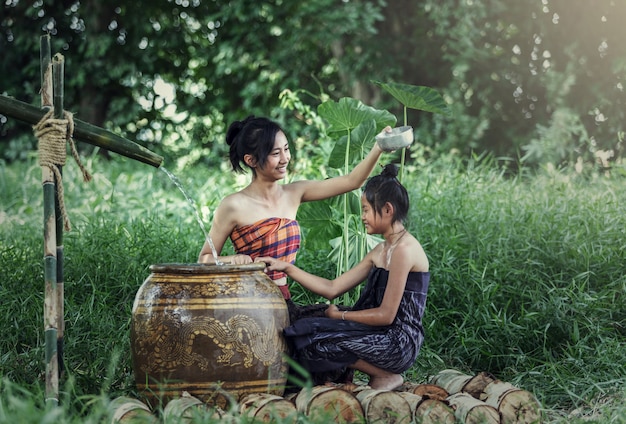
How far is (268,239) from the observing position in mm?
3506

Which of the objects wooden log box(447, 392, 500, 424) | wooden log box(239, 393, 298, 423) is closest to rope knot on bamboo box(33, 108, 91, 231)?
wooden log box(239, 393, 298, 423)

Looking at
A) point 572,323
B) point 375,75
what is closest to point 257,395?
point 572,323

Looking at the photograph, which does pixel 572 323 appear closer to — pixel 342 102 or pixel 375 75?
pixel 342 102

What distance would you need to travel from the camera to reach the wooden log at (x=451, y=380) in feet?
11.0

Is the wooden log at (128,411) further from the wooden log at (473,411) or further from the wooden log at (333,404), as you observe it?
the wooden log at (473,411)

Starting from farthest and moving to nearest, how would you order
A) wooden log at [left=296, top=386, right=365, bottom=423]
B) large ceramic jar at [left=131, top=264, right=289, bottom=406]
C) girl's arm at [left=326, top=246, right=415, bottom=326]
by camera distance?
girl's arm at [left=326, top=246, right=415, bottom=326] < large ceramic jar at [left=131, top=264, right=289, bottom=406] < wooden log at [left=296, top=386, right=365, bottom=423]

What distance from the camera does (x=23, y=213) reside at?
22.5ft

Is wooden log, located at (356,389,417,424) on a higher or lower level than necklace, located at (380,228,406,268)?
lower

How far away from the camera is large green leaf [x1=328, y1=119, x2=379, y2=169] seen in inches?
163

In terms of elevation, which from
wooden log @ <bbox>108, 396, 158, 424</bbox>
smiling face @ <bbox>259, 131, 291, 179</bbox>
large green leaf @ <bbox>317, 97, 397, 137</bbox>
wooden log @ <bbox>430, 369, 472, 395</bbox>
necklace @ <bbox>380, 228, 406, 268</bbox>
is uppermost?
large green leaf @ <bbox>317, 97, 397, 137</bbox>

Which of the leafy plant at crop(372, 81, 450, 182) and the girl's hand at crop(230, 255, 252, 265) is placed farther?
the leafy plant at crop(372, 81, 450, 182)

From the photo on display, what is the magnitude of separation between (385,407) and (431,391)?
0.33 m

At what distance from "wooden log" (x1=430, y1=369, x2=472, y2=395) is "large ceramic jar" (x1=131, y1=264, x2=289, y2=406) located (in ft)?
2.59

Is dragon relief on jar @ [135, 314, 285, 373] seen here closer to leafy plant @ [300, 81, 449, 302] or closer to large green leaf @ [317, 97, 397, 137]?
leafy plant @ [300, 81, 449, 302]
